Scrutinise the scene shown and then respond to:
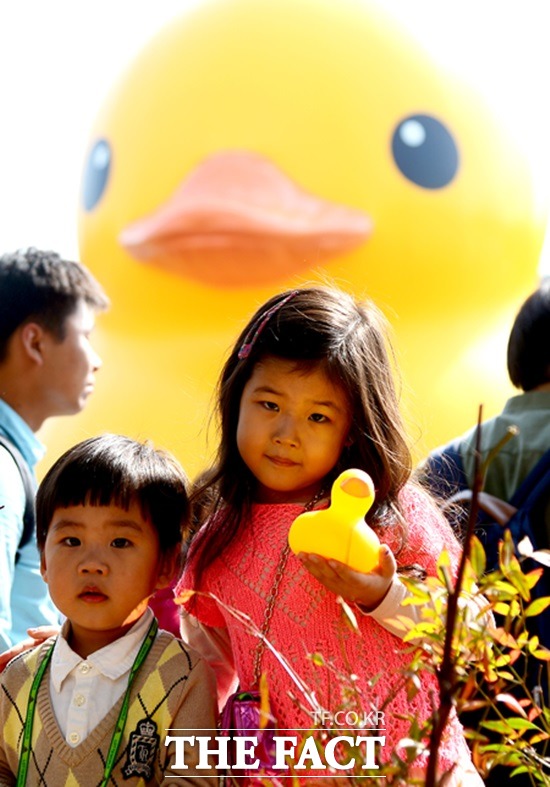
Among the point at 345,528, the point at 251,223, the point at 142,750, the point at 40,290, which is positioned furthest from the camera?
the point at 251,223

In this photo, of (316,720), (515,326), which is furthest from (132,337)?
(316,720)

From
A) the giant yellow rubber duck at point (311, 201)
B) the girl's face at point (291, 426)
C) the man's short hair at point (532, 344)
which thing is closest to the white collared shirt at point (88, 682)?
the girl's face at point (291, 426)

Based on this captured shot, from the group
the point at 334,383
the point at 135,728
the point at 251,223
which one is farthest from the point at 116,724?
the point at 251,223

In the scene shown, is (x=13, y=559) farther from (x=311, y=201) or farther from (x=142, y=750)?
(x=311, y=201)

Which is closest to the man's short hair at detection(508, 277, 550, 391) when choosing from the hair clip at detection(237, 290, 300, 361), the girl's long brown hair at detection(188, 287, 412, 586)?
the girl's long brown hair at detection(188, 287, 412, 586)

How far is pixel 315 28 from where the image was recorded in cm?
400

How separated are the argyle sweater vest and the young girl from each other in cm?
9

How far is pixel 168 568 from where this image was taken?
5.42ft

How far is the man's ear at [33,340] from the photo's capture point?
8.13ft

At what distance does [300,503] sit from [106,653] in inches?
14.3

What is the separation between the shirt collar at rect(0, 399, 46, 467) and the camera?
231 centimetres

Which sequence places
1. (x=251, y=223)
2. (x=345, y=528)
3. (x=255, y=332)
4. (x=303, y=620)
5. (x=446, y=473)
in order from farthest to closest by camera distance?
(x=251, y=223) → (x=446, y=473) → (x=255, y=332) → (x=303, y=620) → (x=345, y=528)

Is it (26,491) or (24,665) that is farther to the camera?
(26,491)

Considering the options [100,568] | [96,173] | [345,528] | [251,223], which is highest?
[96,173]
